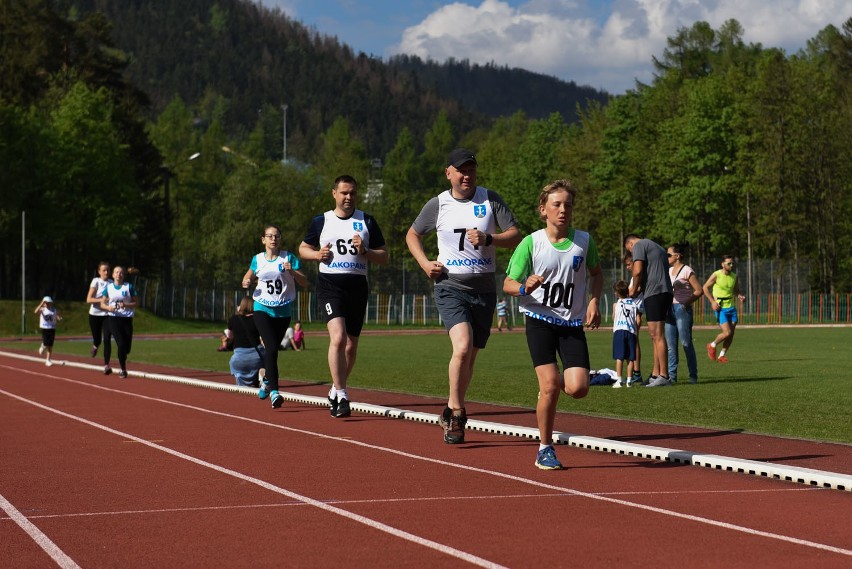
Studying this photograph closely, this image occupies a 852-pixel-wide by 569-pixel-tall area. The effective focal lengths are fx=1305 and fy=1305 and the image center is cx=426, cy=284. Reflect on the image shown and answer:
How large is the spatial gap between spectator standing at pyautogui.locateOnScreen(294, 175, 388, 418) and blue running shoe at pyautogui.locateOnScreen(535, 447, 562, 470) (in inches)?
180

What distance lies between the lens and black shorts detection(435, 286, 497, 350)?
38.2 ft

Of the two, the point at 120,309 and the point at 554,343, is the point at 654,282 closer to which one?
the point at 554,343

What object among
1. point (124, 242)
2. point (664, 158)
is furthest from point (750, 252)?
point (124, 242)

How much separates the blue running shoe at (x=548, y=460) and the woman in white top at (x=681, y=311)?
9.72 metres

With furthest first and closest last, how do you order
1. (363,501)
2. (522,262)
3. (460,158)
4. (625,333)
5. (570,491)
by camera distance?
(625,333) → (460,158) → (522,262) → (570,491) → (363,501)

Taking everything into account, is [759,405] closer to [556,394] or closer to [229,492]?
[556,394]

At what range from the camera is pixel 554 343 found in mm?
9891

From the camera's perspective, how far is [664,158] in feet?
245

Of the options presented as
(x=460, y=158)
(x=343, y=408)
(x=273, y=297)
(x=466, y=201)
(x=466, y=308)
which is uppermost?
(x=460, y=158)

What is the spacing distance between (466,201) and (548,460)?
2967 mm

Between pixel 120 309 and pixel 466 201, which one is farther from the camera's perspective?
pixel 120 309

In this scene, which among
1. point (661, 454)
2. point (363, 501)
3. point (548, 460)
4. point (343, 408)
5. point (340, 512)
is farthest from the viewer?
point (343, 408)

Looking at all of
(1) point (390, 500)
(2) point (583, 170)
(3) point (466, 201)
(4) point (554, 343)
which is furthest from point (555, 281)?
(2) point (583, 170)

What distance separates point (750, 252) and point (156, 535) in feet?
223
